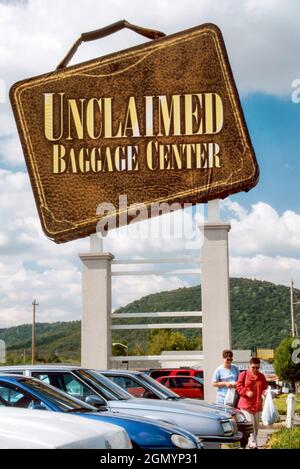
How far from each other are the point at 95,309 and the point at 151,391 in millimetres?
5563

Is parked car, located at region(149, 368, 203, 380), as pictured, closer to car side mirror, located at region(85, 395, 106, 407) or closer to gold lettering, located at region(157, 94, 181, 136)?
gold lettering, located at region(157, 94, 181, 136)

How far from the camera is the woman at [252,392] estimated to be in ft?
39.9

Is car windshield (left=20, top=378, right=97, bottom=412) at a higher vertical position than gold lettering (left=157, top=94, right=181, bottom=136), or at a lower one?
lower

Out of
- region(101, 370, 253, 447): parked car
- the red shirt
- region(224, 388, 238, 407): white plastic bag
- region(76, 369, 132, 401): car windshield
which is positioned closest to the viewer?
region(76, 369, 132, 401): car windshield

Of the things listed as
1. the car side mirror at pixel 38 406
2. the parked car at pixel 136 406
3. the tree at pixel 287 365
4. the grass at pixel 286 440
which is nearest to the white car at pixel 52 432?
the car side mirror at pixel 38 406

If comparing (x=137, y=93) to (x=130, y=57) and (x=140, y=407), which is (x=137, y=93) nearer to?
(x=130, y=57)

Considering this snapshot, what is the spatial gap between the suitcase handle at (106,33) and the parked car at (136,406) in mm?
8936

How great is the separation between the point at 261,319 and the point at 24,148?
5655 cm

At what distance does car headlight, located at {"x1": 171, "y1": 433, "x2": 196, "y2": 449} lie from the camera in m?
8.01

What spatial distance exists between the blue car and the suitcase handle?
411 inches

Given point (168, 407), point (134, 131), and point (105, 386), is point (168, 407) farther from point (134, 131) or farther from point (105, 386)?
point (134, 131)

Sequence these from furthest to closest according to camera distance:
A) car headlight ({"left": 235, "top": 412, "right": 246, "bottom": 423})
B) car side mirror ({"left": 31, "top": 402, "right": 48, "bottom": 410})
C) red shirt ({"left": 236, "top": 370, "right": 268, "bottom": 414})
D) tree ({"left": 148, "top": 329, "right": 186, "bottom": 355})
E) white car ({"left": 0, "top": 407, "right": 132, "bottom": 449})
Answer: tree ({"left": 148, "top": 329, "right": 186, "bottom": 355})
red shirt ({"left": 236, "top": 370, "right": 268, "bottom": 414})
car headlight ({"left": 235, "top": 412, "right": 246, "bottom": 423})
car side mirror ({"left": 31, "top": 402, "right": 48, "bottom": 410})
white car ({"left": 0, "top": 407, "right": 132, "bottom": 449})

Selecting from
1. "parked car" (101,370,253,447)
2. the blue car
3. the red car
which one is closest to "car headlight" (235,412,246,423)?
"parked car" (101,370,253,447)

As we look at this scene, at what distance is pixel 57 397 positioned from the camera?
26.7 feet
